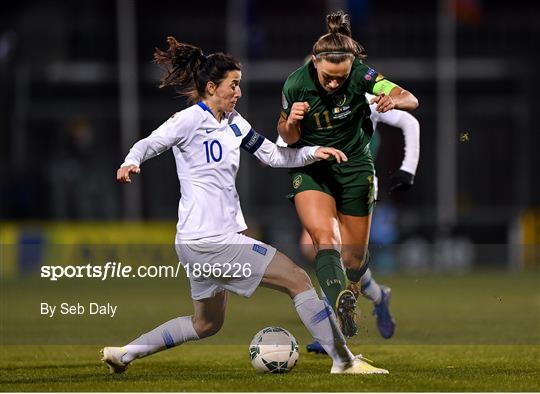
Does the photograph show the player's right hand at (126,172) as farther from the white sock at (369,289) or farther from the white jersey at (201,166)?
Answer: the white sock at (369,289)

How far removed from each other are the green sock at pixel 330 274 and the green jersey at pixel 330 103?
2.87 ft

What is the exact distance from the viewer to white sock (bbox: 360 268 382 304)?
1061 centimetres

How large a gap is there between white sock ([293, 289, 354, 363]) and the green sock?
15cm

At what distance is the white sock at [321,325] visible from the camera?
841 centimetres

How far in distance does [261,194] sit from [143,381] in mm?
21464

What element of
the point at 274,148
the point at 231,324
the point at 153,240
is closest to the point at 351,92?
the point at 274,148

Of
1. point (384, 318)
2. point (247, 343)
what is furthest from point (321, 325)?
point (247, 343)

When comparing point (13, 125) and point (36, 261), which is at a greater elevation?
point (13, 125)

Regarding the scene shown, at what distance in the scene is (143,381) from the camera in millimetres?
8391

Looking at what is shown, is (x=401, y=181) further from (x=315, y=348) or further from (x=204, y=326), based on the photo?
(x=204, y=326)

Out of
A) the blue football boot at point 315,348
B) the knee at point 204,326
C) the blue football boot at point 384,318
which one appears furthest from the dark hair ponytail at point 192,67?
the blue football boot at point 384,318

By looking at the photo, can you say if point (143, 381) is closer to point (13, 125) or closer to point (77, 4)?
point (13, 125)

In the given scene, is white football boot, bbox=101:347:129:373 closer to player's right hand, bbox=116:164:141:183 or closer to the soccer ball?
the soccer ball

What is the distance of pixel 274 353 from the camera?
28.5ft
